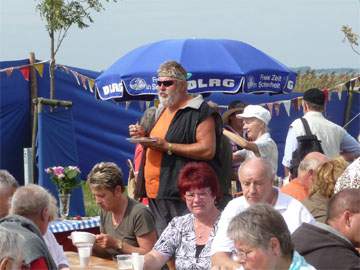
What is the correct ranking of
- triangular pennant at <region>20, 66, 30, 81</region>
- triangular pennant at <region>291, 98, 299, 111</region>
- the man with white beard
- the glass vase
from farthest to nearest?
triangular pennant at <region>291, 98, 299, 111</region> < triangular pennant at <region>20, 66, 30, 81</region> < the glass vase < the man with white beard

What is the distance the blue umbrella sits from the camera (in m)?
8.80

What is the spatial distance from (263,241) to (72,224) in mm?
3240

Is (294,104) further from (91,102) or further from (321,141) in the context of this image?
(321,141)

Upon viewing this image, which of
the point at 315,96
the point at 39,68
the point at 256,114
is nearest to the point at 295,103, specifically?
the point at 39,68

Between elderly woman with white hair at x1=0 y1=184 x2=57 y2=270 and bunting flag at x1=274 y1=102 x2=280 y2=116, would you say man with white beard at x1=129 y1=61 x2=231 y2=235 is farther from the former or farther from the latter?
bunting flag at x1=274 y1=102 x2=280 y2=116

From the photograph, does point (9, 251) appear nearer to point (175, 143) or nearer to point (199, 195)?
point (199, 195)

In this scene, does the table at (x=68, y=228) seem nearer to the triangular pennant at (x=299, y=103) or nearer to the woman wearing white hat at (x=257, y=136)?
the woman wearing white hat at (x=257, y=136)

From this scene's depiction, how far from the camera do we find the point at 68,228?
19.2ft

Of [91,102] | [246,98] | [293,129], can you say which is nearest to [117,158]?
[91,102]

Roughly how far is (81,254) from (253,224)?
1.60 meters

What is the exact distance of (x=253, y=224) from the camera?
2.90m

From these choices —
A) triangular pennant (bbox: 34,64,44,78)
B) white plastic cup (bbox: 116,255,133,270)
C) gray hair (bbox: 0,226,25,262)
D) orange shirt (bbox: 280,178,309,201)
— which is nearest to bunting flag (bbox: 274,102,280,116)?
triangular pennant (bbox: 34,64,44,78)

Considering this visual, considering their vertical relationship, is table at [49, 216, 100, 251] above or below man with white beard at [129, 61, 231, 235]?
below

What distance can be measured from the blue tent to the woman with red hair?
572 cm
